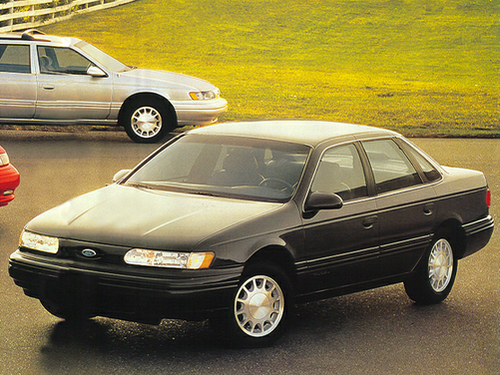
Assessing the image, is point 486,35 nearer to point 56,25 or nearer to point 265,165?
point 56,25

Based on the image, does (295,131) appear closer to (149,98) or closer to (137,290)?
(137,290)

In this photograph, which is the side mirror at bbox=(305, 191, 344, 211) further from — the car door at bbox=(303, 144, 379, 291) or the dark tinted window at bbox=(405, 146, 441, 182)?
the dark tinted window at bbox=(405, 146, 441, 182)

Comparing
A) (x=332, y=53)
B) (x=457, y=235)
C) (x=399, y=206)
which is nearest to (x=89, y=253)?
(x=399, y=206)

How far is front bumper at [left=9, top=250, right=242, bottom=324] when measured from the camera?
17.0 feet

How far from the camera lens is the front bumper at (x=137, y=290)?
17.0ft

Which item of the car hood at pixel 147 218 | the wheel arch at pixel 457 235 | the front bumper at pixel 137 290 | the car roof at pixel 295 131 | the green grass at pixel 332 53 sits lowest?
the green grass at pixel 332 53

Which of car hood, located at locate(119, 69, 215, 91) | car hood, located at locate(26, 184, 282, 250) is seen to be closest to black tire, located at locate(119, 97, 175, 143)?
car hood, located at locate(119, 69, 215, 91)

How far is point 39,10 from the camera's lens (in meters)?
37.8

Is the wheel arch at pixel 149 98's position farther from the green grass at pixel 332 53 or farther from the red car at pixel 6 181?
the red car at pixel 6 181

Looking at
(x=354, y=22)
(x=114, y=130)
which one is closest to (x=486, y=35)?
(x=354, y=22)

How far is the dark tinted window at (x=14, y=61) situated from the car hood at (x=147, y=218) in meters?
10.2

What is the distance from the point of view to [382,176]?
665cm

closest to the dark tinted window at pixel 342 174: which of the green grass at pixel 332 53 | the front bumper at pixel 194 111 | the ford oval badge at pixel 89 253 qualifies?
the ford oval badge at pixel 89 253

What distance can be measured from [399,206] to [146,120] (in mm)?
10032
